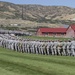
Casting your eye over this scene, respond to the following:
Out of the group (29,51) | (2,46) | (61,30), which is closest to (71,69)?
(29,51)

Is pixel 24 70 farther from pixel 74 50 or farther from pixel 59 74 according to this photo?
pixel 74 50

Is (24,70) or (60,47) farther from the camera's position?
(60,47)

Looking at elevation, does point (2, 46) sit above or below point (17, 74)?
below

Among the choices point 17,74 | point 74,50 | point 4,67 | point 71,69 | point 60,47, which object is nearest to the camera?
point 17,74

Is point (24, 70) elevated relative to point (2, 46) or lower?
elevated

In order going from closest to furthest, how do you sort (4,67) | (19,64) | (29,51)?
(4,67) < (19,64) < (29,51)

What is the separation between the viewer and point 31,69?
2023cm

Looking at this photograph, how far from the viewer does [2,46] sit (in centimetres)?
4759

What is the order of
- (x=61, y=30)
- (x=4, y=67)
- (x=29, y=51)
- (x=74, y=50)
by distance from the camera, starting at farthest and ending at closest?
(x=61, y=30) → (x=29, y=51) → (x=74, y=50) → (x=4, y=67)

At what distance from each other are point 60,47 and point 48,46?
1931mm

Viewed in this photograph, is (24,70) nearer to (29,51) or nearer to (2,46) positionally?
(29,51)

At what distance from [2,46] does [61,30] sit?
75.2 m

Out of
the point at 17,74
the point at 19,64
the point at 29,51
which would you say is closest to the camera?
the point at 17,74

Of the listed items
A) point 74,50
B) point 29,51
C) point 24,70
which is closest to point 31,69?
point 24,70
